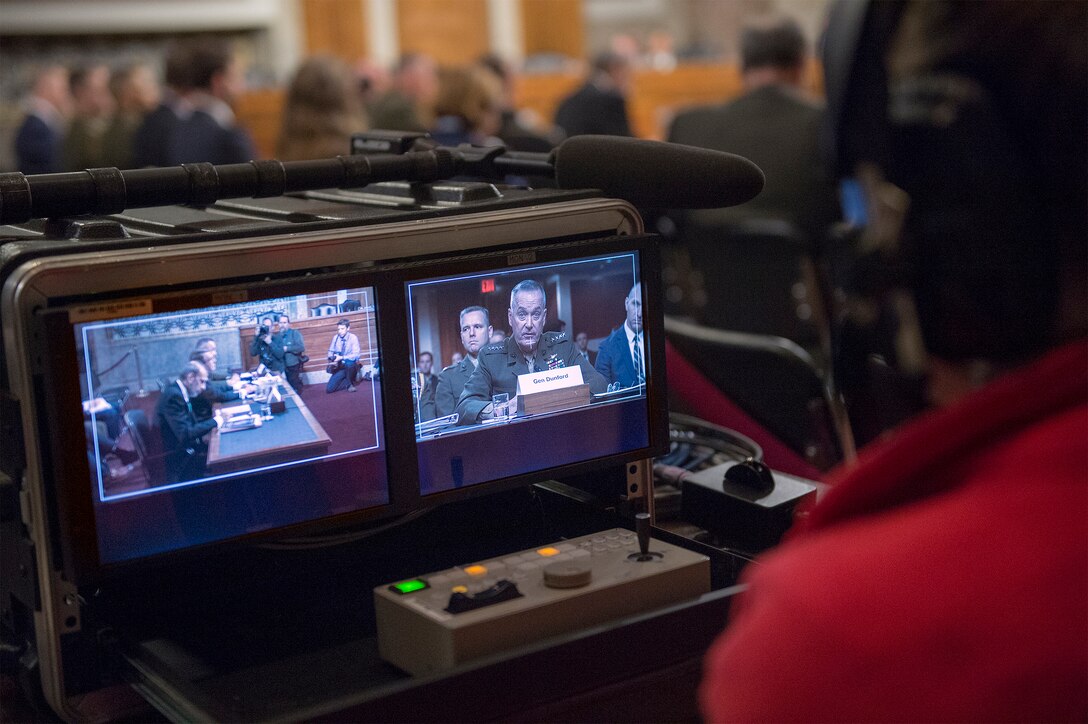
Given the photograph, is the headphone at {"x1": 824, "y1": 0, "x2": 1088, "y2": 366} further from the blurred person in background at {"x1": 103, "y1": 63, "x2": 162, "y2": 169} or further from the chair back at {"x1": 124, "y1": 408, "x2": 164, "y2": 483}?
the blurred person in background at {"x1": 103, "y1": 63, "x2": 162, "y2": 169}

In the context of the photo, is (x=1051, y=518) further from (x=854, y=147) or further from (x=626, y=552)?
(x=626, y=552)

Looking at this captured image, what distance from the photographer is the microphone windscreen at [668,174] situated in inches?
53.9

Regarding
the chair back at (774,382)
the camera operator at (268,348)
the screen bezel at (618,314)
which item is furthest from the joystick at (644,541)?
the chair back at (774,382)

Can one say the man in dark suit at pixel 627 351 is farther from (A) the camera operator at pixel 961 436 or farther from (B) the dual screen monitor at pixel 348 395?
(A) the camera operator at pixel 961 436

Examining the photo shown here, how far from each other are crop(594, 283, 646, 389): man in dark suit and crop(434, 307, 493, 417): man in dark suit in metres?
0.14

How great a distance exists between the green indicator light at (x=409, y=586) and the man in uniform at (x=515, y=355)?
179 mm

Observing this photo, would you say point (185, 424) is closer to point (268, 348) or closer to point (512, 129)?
point (268, 348)

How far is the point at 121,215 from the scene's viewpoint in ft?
4.57

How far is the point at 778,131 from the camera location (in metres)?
4.26

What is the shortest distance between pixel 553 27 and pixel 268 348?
10.6m

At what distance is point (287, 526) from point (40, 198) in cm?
38

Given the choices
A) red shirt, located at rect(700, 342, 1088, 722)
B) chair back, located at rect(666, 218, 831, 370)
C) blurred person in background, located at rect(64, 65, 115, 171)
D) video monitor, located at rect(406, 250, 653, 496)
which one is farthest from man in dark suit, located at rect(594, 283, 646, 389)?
blurred person in background, located at rect(64, 65, 115, 171)

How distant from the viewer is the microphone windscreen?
4.49 feet

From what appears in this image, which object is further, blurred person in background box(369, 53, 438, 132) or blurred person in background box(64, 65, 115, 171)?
blurred person in background box(64, 65, 115, 171)
